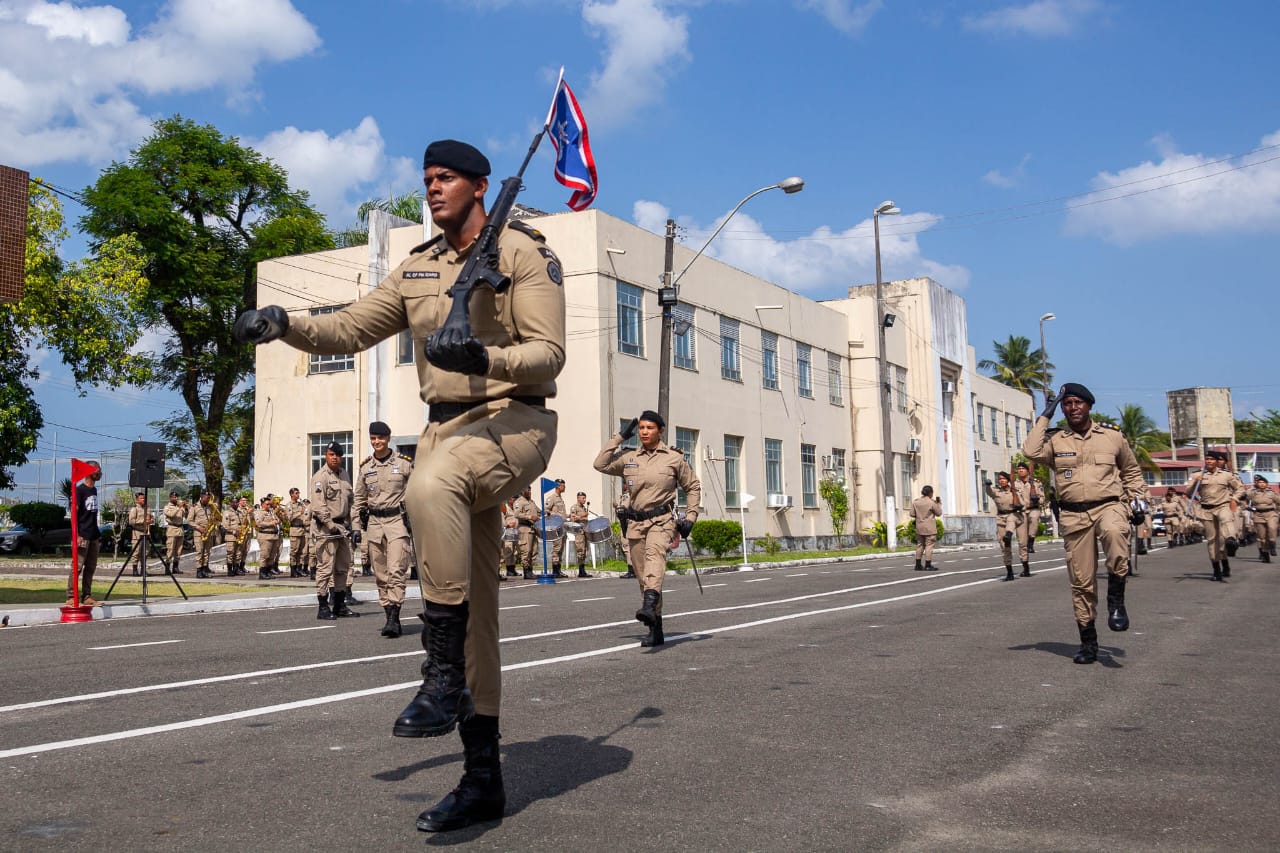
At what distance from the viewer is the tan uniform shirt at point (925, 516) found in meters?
24.4

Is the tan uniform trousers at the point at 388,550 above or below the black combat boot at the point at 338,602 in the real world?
above

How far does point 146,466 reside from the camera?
54.5 feet

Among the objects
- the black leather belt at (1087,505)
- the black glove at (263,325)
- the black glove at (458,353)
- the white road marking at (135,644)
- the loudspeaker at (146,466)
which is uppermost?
the loudspeaker at (146,466)

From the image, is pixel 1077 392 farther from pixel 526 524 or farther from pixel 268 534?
pixel 268 534

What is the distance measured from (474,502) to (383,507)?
8351mm

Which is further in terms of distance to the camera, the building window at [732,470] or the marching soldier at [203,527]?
the building window at [732,470]

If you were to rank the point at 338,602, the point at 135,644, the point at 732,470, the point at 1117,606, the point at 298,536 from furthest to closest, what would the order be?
the point at 732,470 → the point at 298,536 → the point at 338,602 → the point at 135,644 → the point at 1117,606

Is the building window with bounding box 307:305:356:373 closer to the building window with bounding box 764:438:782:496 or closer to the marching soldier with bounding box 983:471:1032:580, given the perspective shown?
the building window with bounding box 764:438:782:496

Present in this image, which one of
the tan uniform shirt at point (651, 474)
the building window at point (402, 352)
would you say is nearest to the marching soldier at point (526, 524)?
the building window at point (402, 352)

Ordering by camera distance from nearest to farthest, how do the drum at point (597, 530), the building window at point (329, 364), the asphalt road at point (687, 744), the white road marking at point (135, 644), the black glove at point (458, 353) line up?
the black glove at point (458, 353) → the asphalt road at point (687, 744) → the white road marking at point (135, 644) → the drum at point (597, 530) → the building window at point (329, 364)

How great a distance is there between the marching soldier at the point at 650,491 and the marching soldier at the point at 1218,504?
501 inches

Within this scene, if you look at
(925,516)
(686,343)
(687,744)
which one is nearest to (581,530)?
(925,516)

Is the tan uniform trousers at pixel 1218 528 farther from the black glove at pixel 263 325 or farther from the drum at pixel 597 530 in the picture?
the black glove at pixel 263 325

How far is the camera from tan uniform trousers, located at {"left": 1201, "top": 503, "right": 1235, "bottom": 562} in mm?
19359
